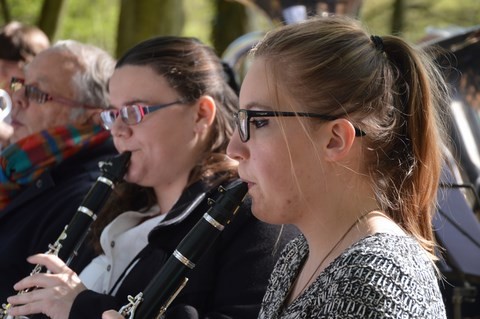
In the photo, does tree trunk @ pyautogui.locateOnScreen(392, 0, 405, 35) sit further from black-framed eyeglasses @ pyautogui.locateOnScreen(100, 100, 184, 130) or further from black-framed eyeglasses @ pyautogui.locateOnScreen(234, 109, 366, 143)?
black-framed eyeglasses @ pyautogui.locateOnScreen(234, 109, 366, 143)

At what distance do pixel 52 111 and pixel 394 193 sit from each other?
239 cm

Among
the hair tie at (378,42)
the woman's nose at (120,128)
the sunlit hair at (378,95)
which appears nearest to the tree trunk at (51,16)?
the woman's nose at (120,128)

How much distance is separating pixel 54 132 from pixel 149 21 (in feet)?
13.5

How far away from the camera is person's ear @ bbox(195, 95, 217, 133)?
9.74 ft

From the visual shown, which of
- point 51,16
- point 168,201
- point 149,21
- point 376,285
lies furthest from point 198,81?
point 51,16

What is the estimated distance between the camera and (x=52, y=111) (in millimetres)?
3941

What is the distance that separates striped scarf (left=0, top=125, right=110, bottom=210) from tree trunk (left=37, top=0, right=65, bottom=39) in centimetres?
767

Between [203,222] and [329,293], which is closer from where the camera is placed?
[329,293]

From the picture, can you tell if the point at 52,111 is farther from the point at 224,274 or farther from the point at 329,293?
the point at 329,293

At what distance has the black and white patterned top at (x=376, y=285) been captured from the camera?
1.60 metres

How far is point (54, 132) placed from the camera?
3.87 m

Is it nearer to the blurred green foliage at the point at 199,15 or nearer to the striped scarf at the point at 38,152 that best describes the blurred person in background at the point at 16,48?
the striped scarf at the point at 38,152

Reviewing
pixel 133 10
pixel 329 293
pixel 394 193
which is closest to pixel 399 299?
pixel 329 293

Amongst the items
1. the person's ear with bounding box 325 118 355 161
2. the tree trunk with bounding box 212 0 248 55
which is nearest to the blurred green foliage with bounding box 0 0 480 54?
the tree trunk with bounding box 212 0 248 55
